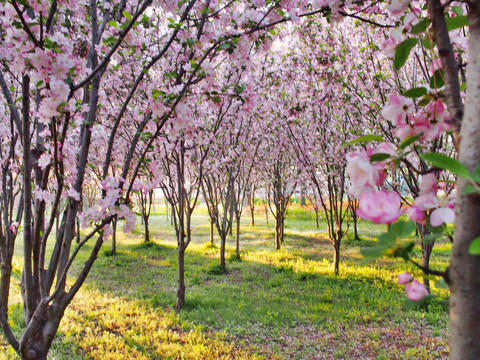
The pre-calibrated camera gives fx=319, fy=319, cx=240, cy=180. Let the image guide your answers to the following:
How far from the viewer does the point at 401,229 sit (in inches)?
21.5

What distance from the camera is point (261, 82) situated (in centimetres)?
676

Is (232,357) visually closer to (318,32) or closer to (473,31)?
(473,31)

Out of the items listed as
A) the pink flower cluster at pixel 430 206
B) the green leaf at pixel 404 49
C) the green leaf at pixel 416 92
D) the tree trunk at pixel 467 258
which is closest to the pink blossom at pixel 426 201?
the pink flower cluster at pixel 430 206

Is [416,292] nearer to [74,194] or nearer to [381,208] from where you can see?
[381,208]

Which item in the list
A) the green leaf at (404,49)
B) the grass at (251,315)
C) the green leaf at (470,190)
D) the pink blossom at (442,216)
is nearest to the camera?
the green leaf at (470,190)

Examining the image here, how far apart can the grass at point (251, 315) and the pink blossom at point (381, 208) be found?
11.8 ft

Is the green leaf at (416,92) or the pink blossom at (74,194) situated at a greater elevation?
the green leaf at (416,92)

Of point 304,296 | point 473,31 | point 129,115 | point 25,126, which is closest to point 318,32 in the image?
point 129,115

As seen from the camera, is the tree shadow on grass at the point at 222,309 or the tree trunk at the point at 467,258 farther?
the tree shadow on grass at the point at 222,309

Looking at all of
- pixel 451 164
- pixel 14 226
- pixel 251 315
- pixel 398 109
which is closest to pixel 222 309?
pixel 251 315

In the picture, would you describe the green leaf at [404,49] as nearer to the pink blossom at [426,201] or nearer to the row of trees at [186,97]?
the row of trees at [186,97]

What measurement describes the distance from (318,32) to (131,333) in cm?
553

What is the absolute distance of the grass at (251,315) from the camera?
3.76 meters

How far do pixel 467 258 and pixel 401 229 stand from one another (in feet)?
0.38
